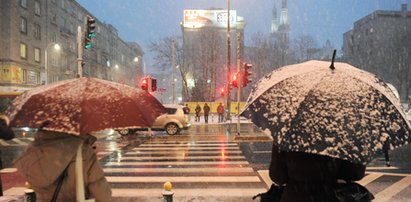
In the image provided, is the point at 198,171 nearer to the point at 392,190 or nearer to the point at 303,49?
the point at 392,190

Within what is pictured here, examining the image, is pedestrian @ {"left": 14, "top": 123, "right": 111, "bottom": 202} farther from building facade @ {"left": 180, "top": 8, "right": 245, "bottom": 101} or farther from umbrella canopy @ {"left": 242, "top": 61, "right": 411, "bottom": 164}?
building facade @ {"left": 180, "top": 8, "right": 245, "bottom": 101}

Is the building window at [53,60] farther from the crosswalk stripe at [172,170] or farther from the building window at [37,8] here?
the crosswalk stripe at [172,170]

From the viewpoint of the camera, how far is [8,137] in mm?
5734

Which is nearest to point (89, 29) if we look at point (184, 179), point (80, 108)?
point (184, 179)

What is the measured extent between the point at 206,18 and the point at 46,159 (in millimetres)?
84960

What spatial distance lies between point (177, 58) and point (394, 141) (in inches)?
2231

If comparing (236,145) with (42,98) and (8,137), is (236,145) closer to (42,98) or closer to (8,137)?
(8,137)

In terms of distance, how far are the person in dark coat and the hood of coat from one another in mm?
1517

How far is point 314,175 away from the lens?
2.63 m

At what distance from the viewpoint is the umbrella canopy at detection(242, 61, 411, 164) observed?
8.27 feet

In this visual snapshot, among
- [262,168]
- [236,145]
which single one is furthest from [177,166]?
[236,145]

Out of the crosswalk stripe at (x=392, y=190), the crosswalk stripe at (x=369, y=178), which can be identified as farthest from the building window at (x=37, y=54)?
the crosswalk stripe at (x=392, y=190)

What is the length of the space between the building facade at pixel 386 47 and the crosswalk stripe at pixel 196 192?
59.9 meters

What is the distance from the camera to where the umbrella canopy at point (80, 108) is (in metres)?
2.77
